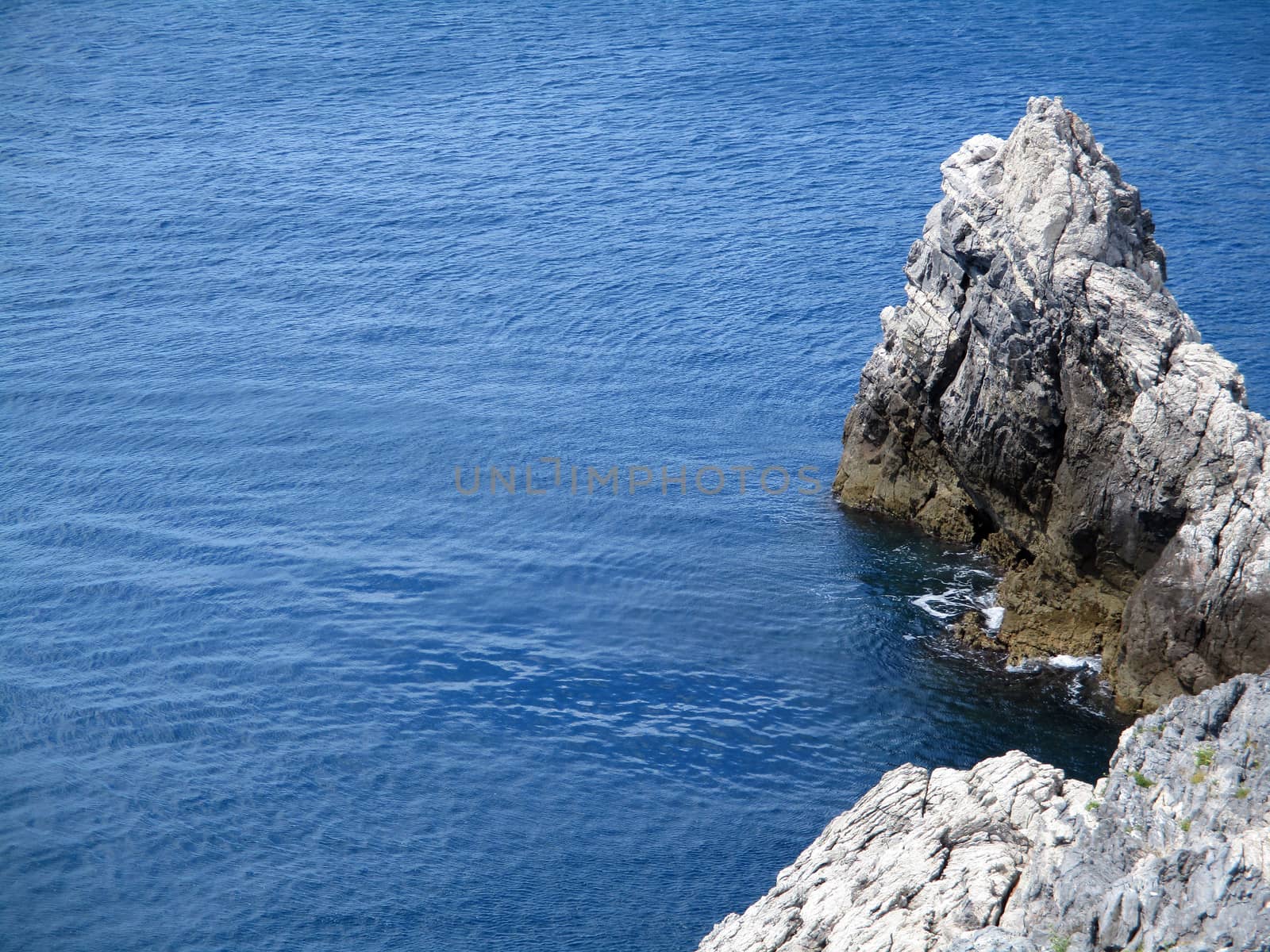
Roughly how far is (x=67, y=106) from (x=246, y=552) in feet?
279

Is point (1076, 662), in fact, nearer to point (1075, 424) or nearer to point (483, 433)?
point (1075, 424)

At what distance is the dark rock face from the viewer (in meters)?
50.8

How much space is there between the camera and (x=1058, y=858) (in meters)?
30.2

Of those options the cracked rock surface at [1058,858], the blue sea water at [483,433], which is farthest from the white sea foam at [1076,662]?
the cracked rock surface at [1058,858]

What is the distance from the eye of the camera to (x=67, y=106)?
445ft

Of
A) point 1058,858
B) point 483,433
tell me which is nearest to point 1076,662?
point 1058,858

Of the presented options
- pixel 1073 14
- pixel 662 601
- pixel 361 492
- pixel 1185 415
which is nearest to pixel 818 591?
pixel 662 601

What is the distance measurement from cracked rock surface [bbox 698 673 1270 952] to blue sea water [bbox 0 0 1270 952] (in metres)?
11.1

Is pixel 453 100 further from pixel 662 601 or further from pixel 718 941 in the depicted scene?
pixel 718 941

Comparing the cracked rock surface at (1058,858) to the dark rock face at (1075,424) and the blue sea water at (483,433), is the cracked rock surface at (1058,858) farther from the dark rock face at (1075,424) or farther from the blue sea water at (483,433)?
the dark rock face at (1075,424)

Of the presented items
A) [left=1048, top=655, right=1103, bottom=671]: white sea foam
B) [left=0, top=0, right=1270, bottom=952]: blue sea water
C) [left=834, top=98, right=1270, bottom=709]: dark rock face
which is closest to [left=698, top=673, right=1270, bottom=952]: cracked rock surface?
[left=0, top=0, right=1270, bottom=952]: blue sea water

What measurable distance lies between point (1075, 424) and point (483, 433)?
128ft

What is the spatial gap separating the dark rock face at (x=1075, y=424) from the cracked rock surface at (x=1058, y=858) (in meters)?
16.9

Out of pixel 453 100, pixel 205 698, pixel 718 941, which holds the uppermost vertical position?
pixel 453 100
